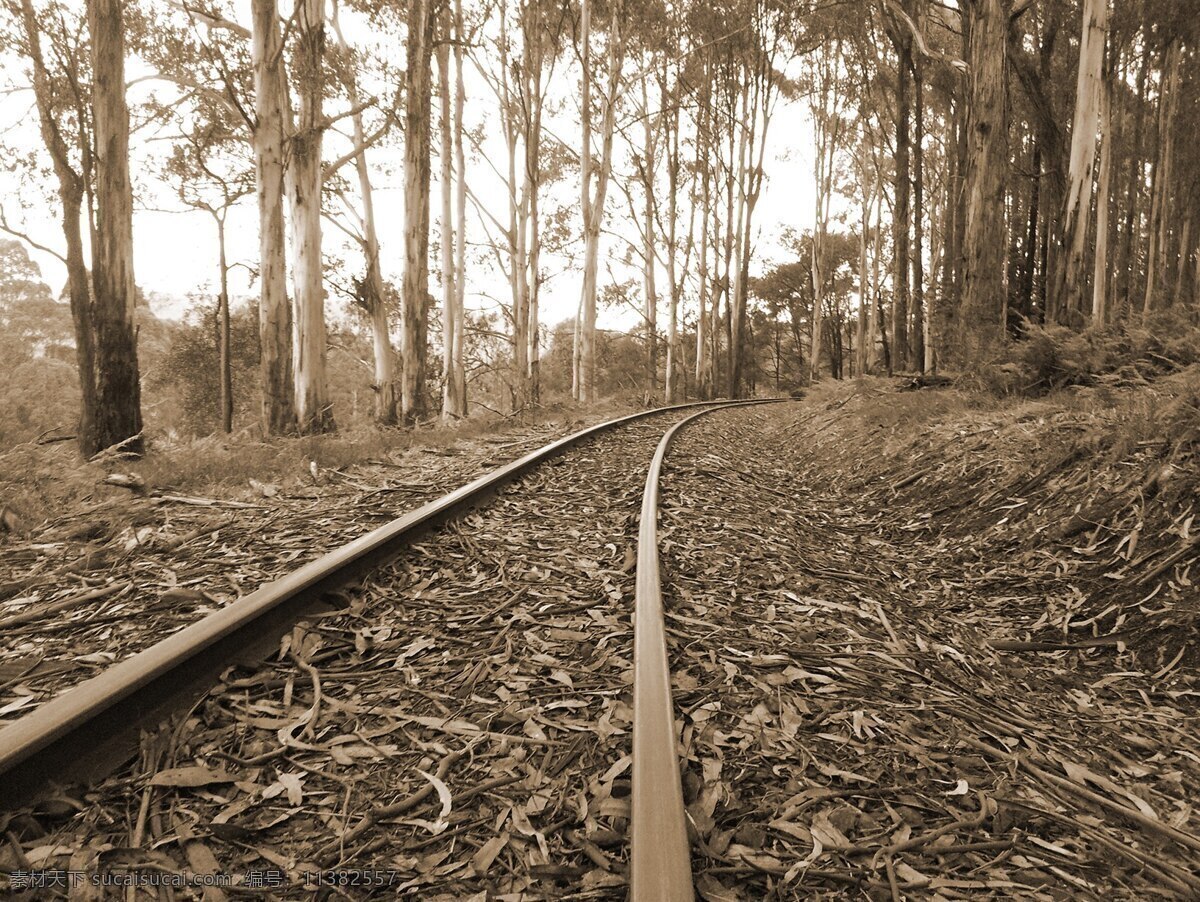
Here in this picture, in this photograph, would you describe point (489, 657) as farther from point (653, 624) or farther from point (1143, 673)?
point (1143, 673)

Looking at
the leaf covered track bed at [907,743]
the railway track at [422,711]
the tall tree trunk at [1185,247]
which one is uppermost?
the tall tree trunk at [1185,247]

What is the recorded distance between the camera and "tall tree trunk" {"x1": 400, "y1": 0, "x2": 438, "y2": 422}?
12.4 metres

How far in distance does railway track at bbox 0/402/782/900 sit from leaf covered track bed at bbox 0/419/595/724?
0.45 m

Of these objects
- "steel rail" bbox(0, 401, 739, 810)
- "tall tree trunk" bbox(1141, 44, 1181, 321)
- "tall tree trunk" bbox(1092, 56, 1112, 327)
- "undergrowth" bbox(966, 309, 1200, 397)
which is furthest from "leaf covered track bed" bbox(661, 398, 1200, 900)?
"tall tree trunk" bbox(1141, 44, 1181, 321)

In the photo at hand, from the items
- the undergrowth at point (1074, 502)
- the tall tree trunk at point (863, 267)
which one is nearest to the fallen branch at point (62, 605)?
the undergrowth at point (1074, 502)

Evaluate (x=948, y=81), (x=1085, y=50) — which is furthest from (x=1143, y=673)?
(x=948, y=81)

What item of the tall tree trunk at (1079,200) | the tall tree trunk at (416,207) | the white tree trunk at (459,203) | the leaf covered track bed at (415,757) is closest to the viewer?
the leaf covered track bed at (415,757)

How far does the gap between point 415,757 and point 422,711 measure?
0.80 feet

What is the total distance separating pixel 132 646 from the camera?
7.93 ft

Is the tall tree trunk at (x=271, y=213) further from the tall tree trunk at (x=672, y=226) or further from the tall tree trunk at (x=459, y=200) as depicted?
the tall tree trunk at (x=672, y=226)

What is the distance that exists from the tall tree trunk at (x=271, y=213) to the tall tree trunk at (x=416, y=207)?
2.94 meters

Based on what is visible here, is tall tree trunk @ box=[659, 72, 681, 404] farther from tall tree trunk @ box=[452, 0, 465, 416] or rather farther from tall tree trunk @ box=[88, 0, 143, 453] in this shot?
tall tree trunk @ box=[88, 0, 143, 453]

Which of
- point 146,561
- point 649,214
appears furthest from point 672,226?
point 146,561

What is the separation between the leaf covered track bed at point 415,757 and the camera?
150 cm
